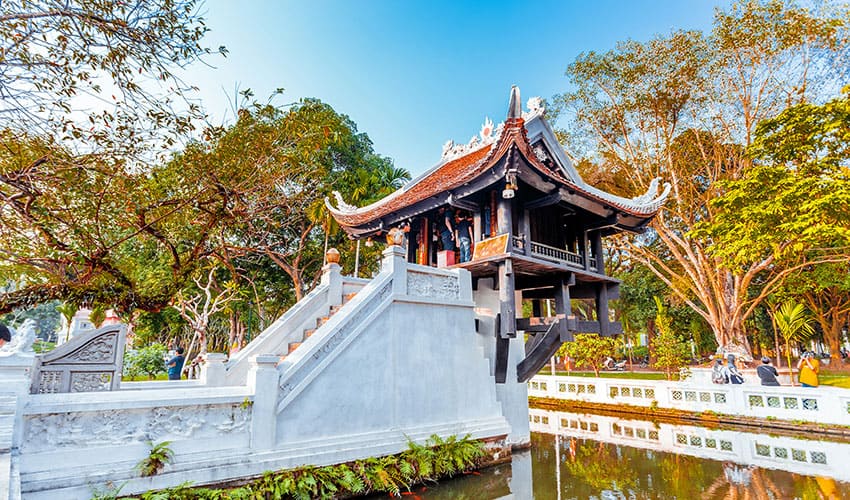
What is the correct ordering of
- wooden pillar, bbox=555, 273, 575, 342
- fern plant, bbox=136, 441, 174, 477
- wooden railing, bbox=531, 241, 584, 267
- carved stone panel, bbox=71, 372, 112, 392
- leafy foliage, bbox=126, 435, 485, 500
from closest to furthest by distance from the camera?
fern plant, bbox=136, 441, 174, 477
leafy foliage, bbox=126, 435, 485, 500
carved stone panel, bbox=71, 372, 112, 392
wooden pillar, bbox=555, 273, 575, 342
wooden railing, bbox=531, 241, 584, 267

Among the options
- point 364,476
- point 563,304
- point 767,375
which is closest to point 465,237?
point 563,304

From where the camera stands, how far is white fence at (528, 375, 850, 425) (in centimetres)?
938

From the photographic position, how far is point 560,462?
760 cm

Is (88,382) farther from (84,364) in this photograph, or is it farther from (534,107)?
(534,107)

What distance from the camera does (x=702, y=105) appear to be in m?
15.0

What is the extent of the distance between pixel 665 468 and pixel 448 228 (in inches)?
220

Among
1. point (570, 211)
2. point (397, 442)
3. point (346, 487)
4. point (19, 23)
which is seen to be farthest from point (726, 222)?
point (19, 23)

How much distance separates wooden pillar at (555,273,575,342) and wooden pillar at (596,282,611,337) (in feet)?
3.62

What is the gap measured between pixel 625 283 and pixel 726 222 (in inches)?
536

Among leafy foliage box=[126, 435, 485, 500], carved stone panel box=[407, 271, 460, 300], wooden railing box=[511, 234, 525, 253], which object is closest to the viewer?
leafy foliage box=[126, 435, 485, 500]

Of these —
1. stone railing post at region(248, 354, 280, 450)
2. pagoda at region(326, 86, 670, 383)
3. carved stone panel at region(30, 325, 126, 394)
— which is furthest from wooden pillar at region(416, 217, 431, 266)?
carved stone panel at region(30, 325, 126, 394)

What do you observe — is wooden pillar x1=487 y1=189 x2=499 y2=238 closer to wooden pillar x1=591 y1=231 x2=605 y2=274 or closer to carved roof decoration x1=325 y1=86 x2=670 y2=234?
carved roof decoration x1=325 y1=86 x2=670 y2=234

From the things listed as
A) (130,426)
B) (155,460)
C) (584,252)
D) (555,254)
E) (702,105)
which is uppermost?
(702,105)

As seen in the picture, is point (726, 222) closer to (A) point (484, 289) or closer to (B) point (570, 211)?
(B) point (570, 211)
